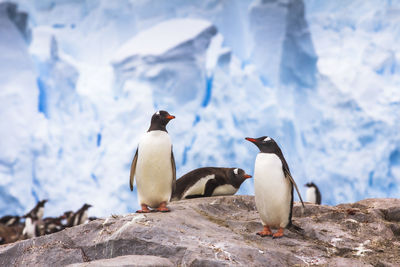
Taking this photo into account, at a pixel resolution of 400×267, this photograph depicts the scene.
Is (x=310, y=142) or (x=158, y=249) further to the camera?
(x=310, y=142)

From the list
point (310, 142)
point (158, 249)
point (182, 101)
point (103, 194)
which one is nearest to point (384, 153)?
point (310, 142)

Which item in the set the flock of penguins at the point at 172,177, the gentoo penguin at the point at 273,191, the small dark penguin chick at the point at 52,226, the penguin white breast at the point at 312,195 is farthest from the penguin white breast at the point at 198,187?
the penguin white breast at the point at 312,195

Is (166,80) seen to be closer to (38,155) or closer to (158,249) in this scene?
(38,155)

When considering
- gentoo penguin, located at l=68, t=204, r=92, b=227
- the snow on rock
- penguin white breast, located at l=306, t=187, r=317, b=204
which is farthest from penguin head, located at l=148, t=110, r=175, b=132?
the snow on rock

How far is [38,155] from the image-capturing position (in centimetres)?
1198

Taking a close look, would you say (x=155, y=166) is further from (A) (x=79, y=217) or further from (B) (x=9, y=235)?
(A) (x=79, y=217)

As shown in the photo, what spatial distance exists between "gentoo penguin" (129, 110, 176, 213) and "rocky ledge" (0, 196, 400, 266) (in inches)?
7.4

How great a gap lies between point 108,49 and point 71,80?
9.44 ft

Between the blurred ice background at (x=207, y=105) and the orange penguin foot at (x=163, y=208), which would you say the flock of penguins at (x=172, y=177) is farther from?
A: the blurred ice background at (x=207, y=105)

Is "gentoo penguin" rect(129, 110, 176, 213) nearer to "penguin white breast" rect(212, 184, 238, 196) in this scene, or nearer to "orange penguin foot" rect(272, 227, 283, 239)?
"orange penguin foot" rect(272, 227, 283, 239)

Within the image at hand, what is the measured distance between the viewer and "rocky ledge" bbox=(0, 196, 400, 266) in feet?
7.29

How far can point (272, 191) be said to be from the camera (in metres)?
2.78

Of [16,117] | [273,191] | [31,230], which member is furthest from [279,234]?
[16,117]

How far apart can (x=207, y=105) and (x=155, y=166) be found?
391 inches
